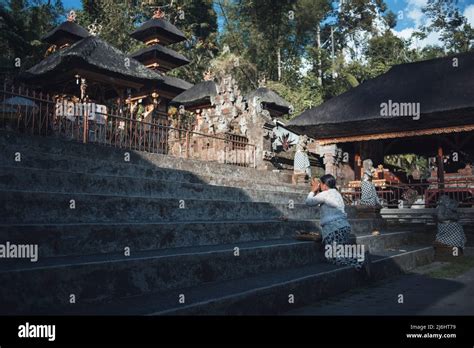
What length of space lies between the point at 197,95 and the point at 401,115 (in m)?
13.1

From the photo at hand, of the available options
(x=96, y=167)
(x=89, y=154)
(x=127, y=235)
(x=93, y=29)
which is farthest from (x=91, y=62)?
(x=127, y=235)

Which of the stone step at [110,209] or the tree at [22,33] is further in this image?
the tree at [22,33]

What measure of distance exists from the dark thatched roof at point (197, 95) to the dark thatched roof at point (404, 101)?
29.6 feet

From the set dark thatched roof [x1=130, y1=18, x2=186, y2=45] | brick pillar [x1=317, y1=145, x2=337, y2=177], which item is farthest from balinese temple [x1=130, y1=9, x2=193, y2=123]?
brick pillar [x1=317, y1=145, x2=337, y2=177]

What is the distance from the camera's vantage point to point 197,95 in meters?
23.3

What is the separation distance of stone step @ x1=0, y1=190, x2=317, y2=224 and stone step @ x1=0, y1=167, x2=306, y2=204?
0.83 m

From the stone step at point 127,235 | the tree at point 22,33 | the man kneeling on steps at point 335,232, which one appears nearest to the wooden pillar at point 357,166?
the man kneeling on steps at point 335,232

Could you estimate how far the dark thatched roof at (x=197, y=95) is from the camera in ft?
75.1

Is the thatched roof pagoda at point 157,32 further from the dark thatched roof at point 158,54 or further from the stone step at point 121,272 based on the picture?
the stone step at point 121,272

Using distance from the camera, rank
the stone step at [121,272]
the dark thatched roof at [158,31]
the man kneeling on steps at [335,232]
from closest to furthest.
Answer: the stone step at [121,272], the man kneeling on steps at [335,232], the dark thatched roof at [158,31]

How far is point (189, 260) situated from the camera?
13.8 feet

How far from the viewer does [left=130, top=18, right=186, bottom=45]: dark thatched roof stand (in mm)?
25578

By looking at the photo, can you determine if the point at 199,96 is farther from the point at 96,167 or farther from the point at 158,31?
the point at 96,167

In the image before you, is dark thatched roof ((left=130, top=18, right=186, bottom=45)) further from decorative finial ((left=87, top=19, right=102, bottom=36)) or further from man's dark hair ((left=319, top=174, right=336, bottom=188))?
man's dark hair ((left=319, top=174, right=336, bottom=188))
